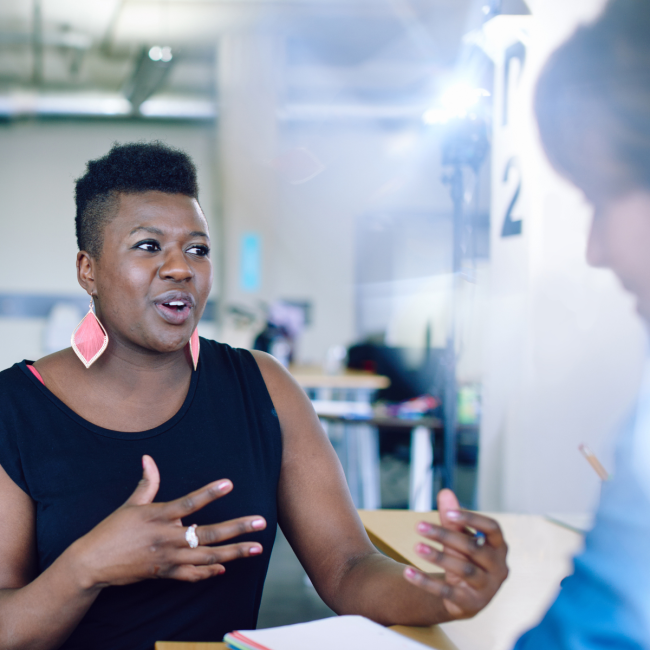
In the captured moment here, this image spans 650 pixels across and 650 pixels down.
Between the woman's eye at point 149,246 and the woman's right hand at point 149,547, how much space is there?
43 cm

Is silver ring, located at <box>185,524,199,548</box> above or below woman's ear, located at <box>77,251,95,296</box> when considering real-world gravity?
below

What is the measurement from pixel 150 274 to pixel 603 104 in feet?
2.29

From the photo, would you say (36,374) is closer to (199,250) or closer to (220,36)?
(199,250)

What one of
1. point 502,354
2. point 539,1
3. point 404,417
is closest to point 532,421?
point 502,354

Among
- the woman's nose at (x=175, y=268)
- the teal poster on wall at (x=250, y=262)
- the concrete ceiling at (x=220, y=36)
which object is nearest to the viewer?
→ the woman's nose at (x=175, y=268)

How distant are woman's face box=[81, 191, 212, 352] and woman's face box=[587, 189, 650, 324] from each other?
0.75 metres

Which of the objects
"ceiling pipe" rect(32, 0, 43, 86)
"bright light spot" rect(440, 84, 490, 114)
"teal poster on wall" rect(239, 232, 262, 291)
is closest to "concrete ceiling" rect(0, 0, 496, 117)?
"ceiling pipe" rect(32, 0, 43, 86)

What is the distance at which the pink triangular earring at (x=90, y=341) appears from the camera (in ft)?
3.60

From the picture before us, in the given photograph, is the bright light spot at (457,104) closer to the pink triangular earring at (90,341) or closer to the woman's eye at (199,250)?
the woman's eye at (199,250)

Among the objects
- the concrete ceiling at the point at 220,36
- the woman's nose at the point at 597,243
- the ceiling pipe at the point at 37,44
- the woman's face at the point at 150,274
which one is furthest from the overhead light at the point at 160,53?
the woman's nose at the point at 597,243

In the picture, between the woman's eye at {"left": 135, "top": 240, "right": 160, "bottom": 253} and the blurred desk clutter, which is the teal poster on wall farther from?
the woman's eye at {"left": 135, "top": 240, "right": 160, "bottom": 253}

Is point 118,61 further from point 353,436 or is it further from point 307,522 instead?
point 307,522

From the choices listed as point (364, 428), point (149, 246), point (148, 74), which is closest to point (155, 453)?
point (149, 246)

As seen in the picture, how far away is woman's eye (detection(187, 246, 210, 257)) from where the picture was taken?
3.66 ft
